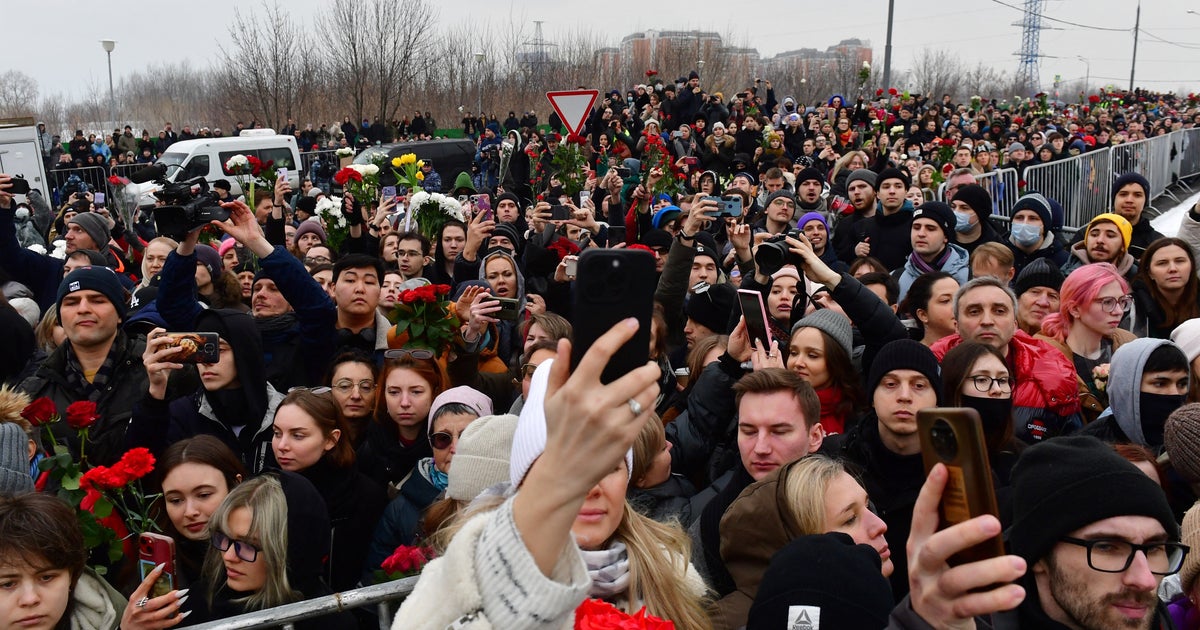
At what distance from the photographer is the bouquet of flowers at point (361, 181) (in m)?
9.52

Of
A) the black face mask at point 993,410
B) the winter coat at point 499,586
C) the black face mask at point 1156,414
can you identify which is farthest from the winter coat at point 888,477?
the winter coat at point 499,586

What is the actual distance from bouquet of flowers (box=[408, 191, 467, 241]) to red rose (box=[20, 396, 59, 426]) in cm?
451

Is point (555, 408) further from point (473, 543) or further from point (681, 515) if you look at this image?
point (681, 515)

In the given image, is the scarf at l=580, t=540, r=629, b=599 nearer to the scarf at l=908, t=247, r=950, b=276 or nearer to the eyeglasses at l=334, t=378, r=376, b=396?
the eyeglasses at l=334, t=378, r=376, b=396

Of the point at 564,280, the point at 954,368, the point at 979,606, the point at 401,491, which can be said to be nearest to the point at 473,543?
the point at 979,606

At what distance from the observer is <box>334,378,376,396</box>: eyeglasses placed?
15.9 feet

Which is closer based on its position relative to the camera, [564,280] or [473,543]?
[473,543]

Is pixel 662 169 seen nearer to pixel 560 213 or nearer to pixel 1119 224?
pixel 560 213

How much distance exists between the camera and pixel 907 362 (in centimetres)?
384

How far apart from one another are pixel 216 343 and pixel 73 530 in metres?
1.47

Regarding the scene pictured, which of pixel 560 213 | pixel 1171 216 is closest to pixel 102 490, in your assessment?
pixel 560 213

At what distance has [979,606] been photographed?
4.81 feet

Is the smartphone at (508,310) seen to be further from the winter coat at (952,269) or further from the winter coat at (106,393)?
the winter coat at (952,269)

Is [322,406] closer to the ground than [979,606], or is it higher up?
closer to the ground
